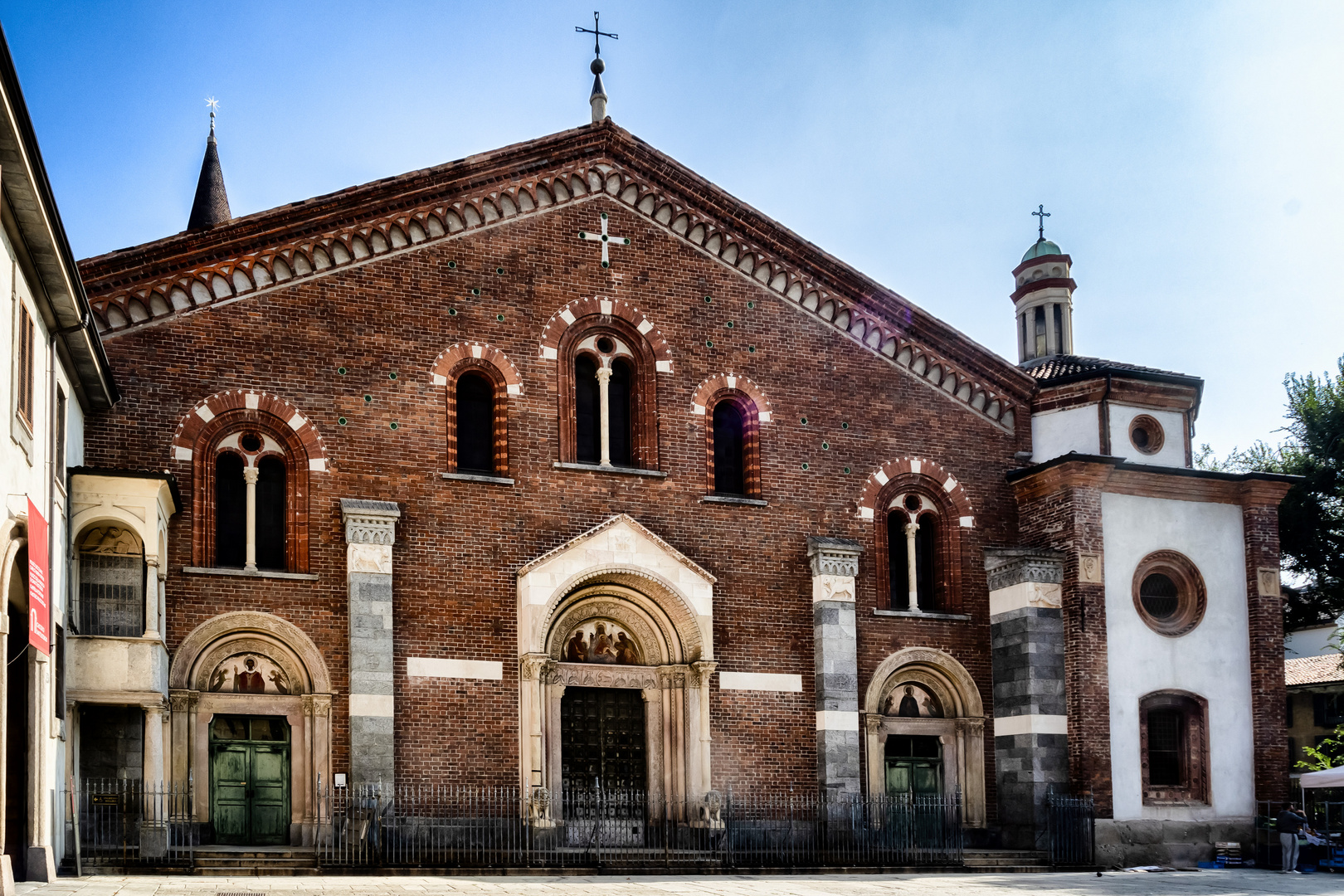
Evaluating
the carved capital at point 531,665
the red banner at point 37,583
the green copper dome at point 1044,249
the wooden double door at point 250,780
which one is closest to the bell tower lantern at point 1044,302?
the green copper dome at point 1044,249

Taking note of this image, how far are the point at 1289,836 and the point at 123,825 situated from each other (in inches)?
714

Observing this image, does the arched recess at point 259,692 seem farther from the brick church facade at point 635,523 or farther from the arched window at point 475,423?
the arched window at point 475,423

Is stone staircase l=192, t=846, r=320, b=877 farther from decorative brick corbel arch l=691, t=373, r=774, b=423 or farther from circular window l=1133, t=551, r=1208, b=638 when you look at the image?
circular window l=1133, t=551, r=1208, b=638

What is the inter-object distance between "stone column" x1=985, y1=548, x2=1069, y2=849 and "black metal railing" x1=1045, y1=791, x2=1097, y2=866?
30 centimetres

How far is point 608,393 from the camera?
82.1 feet

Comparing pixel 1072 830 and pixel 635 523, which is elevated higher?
pixel 635 523

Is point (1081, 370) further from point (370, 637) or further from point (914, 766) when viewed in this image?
point (370, 637)

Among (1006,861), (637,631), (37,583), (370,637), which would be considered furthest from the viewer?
(637,631)

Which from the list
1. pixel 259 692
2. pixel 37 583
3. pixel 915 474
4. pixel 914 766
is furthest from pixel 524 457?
pixel 37 583

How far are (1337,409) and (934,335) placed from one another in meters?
12.7

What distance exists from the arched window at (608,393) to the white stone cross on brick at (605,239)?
3.39ft

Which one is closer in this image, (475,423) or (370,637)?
(370,637)

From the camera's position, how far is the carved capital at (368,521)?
22453 millimetres

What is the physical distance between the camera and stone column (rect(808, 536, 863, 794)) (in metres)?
24.5
